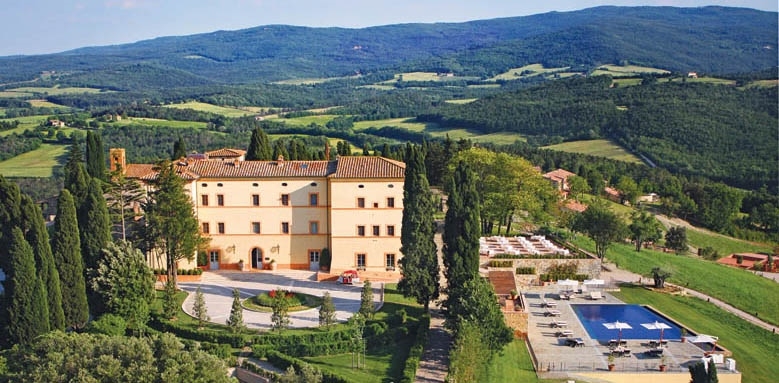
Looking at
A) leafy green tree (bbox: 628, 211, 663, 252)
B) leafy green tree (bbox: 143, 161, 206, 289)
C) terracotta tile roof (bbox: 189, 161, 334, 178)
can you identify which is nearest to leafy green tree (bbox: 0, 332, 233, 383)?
leafy green tree (bbox: 143, 161, 206, 289)

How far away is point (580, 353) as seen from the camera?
2984 centimetres

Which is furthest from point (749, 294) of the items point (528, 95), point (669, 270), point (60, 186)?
point (528, 95)

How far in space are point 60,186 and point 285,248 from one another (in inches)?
1470

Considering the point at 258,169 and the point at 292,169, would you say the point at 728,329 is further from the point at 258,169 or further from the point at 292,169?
the point at 258,169

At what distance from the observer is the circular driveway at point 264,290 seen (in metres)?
31.9

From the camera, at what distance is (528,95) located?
138 m

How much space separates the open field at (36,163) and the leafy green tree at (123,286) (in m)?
47.5

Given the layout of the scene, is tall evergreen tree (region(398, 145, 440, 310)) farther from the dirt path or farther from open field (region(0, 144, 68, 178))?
open field (region(0, 144, 68, 178))

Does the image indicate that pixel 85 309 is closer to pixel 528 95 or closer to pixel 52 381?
pixel 52 381

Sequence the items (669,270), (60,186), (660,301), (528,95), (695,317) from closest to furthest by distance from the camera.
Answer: (695,317)
(660,301)
(669,270)
(60,186)
(528,95)

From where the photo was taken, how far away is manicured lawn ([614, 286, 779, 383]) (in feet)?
97.4

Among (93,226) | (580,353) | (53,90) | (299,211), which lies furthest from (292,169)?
(53,90)

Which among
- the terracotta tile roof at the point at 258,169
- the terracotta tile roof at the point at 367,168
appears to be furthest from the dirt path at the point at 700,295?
the terracotta tile roof at the point at 258,169

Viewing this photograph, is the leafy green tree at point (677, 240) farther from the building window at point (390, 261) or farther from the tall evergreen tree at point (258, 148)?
the tall evergreen tree at point (258, 148)
